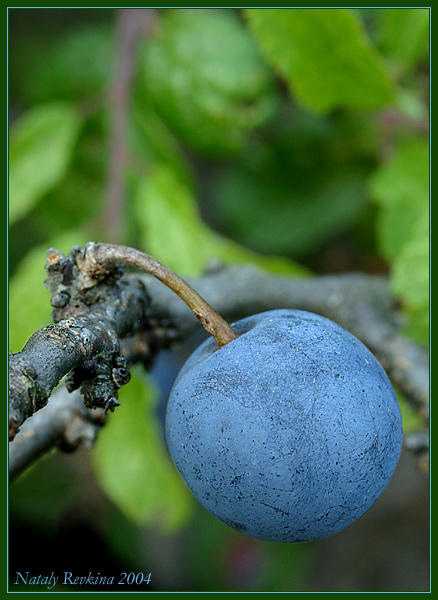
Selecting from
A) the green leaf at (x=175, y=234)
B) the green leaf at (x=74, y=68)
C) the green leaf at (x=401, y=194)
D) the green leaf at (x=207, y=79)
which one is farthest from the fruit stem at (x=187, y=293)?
the green leaf at (x=74, y=68)

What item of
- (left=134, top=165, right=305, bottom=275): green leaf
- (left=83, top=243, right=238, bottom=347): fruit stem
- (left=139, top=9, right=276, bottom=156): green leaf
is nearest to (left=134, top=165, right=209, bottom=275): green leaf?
(left=134, top=165, right=305, bottom=275): green leaf

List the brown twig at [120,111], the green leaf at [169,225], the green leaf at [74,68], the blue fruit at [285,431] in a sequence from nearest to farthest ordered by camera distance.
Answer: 1. the blue fruit at [285,431]
2. the green leaf at [169,225]
3. the brown twig at [120,111]
4. the green leaf at [74,68]

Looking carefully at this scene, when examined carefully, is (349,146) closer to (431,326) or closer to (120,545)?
(431,326)

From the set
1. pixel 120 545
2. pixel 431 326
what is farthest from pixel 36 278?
pixel 120 545

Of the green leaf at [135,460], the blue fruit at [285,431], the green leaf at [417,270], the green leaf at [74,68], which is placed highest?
the green leaf at [74,68]

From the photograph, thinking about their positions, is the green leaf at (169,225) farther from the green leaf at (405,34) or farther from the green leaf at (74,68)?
the green leaf at (405,34)

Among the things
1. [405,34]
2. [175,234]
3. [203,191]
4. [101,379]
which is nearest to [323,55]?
[405,34]
